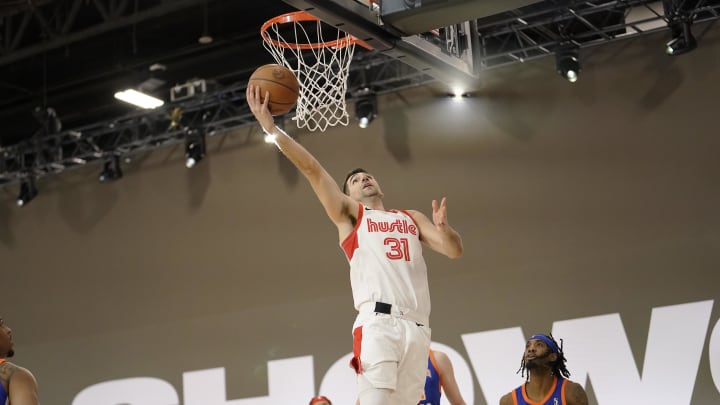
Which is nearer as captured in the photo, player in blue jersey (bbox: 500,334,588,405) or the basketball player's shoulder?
the basketball player's shoulder

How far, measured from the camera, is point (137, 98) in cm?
1133

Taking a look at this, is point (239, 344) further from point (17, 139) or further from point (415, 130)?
point (17, 139)

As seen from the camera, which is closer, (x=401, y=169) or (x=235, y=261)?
(x=401, y=169)

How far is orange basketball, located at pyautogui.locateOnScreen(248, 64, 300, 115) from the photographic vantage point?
17.5ft

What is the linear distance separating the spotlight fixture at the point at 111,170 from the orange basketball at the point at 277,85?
776 cm

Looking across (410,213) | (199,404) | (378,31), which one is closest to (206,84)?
(199,404)

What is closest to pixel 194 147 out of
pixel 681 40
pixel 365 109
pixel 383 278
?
pixel 365 109

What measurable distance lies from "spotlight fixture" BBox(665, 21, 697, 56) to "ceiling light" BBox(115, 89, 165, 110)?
610cm

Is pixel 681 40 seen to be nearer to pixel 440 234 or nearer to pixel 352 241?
pixel 440 234

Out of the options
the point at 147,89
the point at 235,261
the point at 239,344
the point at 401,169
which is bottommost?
the point at 239,344

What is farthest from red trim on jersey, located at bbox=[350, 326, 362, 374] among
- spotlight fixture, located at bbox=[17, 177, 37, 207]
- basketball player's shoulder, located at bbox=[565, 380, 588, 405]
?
spotlight fixture, located at bbox=[17, 177, 37, 207]

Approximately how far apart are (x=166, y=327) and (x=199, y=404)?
1.17 metres

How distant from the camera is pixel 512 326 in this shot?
10172 mm

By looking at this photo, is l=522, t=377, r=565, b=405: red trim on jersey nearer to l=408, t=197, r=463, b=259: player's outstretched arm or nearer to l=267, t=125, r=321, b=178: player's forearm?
l=408, t=197, r=463, b=259: player's outstretched arm
